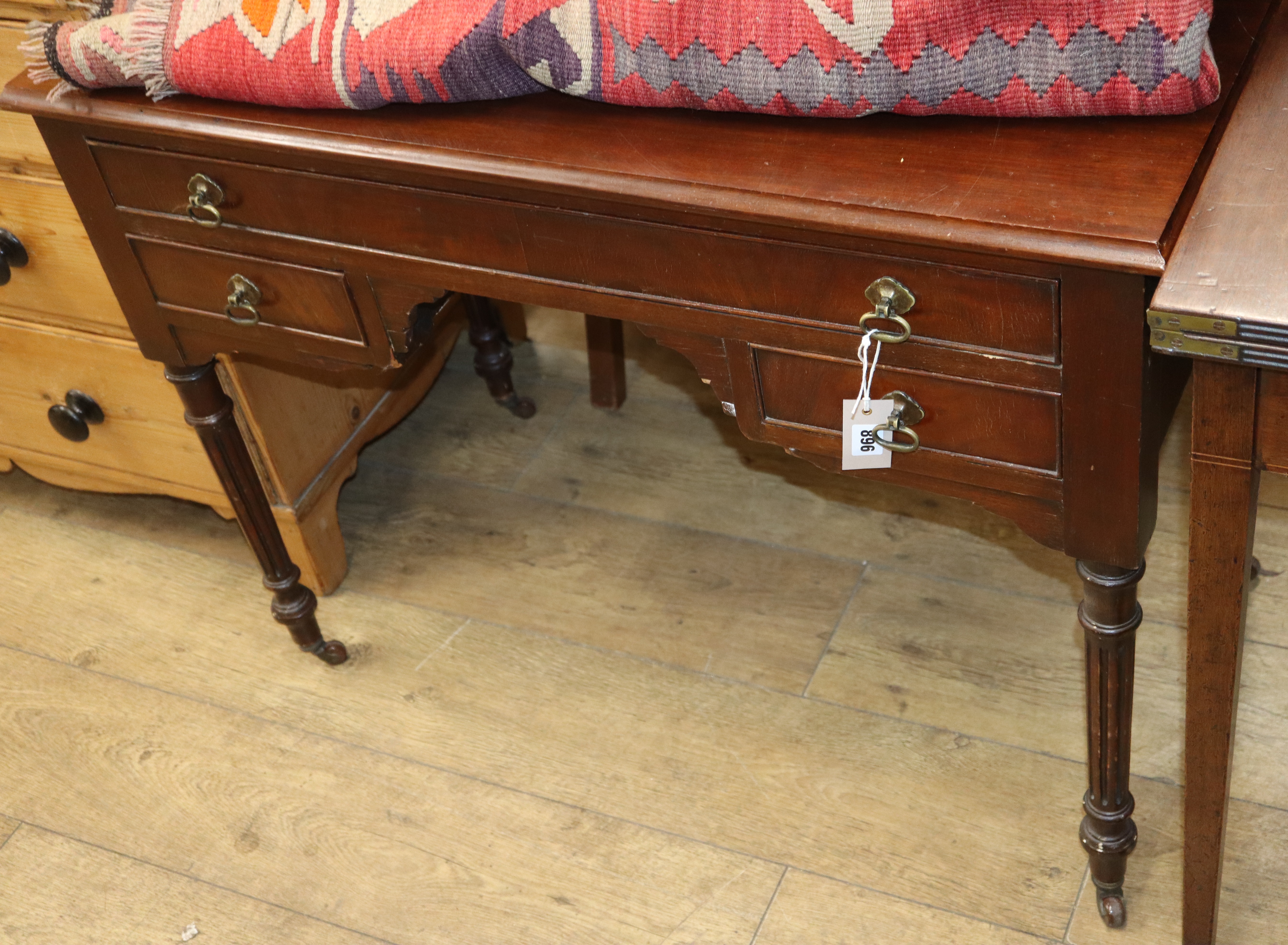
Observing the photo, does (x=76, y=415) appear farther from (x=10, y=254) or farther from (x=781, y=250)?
(x=781, y=250)

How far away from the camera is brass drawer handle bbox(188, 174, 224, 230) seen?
1.15m

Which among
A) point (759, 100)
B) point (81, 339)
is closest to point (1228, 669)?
point (759, 100)

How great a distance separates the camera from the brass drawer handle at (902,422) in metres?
0.98

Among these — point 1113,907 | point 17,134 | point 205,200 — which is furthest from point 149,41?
point 1113,907

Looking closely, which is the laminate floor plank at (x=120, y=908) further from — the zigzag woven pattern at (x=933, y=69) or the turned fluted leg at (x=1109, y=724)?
the zigzag woven pattern at (x=933, y=69)

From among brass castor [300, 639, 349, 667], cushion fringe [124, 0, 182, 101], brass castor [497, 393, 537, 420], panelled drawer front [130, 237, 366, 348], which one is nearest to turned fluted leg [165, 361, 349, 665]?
brass castor [300, 639, 349, 667]

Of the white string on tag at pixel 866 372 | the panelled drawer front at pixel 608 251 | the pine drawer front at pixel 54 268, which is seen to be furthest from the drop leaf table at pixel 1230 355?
the pine drawer front at pixel 54 268

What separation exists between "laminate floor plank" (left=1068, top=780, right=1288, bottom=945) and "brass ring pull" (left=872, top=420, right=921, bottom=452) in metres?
0.54

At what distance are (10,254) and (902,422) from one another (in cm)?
108

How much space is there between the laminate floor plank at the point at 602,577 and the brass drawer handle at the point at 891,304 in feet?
2.24

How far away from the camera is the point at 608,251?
3.34ft

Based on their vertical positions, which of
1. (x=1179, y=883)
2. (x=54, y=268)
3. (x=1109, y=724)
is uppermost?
(x=54, y=268)

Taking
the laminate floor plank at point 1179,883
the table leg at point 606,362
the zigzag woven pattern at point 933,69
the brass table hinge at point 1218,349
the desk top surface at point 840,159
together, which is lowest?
the laminate floor plank at point 1179,883

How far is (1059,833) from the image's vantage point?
1.34m
